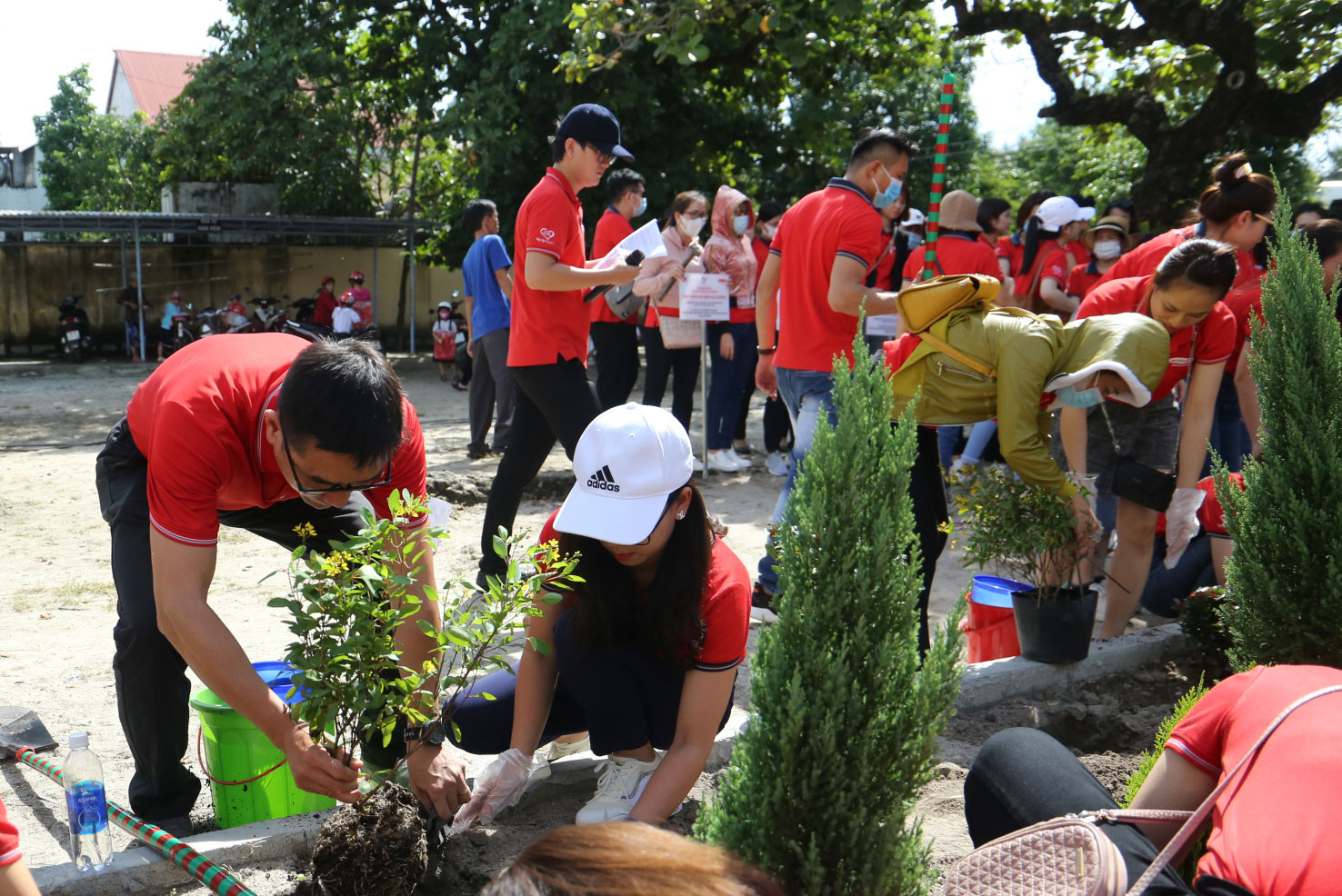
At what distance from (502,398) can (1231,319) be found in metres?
4.88

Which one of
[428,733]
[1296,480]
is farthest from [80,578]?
[1296,480]

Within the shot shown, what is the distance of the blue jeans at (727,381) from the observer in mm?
7961

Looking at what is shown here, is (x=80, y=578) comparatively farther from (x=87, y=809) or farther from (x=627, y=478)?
(x=627, y=478)

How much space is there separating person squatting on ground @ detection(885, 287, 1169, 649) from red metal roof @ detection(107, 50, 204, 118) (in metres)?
47.6

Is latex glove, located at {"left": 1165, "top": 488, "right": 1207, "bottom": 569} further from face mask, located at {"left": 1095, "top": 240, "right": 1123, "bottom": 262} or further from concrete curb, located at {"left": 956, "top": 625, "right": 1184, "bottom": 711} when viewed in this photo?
face mask, located at {"left": 1095, "top": 240, "right": 1123, "bottom": 262}

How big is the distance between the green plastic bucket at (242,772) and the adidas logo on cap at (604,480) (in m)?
0.96

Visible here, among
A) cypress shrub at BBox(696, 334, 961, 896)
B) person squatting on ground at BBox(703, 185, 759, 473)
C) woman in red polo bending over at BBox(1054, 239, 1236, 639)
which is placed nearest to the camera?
cypress shrub at BBox(696, 334, 961, 896)

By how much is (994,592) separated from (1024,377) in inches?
44.7

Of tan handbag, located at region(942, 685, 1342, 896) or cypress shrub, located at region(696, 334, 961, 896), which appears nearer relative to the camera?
tan handbag, located at region(942, 685, 1342, 896)

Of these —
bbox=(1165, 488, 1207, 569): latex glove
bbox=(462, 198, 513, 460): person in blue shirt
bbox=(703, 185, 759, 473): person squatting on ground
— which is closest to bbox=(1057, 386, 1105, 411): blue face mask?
bbox=(1165, 488, 1207, 569): latex glove

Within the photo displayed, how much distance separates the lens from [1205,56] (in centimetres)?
958

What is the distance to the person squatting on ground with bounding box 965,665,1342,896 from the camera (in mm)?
1419

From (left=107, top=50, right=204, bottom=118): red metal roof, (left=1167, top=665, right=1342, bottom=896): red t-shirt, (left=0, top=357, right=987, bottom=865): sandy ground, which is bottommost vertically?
(left=0, top=357, right=987, bottom=865): sandy ground

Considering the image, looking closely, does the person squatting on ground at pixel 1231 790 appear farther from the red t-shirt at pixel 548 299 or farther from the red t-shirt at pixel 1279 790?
the red t-shirt at pixel 548 299
